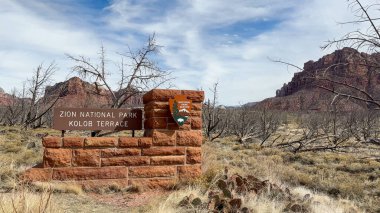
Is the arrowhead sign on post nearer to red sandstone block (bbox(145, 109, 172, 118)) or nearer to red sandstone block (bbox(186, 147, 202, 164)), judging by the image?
red sandstone block (bbox(145, 109, 172, 118))

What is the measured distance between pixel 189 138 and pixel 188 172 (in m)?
0.69

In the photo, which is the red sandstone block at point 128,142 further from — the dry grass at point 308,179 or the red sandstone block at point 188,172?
the dry grass at point 308,179

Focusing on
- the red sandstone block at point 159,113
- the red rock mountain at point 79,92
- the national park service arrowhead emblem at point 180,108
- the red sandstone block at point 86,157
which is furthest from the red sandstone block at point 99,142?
the red rock mountain at point 79,92

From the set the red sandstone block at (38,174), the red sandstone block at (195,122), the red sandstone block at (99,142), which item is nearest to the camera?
the red sandstone block at (38,174)

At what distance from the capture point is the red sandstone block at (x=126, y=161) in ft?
23.7

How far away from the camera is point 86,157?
711 cm

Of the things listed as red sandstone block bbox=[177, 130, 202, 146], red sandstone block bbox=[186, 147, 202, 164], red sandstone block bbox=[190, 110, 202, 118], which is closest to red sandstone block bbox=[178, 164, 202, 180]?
red sandstone block bbox=[186, 147, 202, 164]

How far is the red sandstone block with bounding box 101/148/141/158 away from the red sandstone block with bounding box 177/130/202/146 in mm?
875

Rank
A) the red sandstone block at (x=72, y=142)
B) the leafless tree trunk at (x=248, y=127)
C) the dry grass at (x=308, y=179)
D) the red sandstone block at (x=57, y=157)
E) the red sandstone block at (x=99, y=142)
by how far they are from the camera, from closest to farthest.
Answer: the dry grass at (x=308, y=179) < the red sandstone block at (x=57, y=157) < the red sandstone block at (x=72, y=142) < the red sandstone block at (x=99, y=142) < the leafless tree trunk at (x=248, y=127)

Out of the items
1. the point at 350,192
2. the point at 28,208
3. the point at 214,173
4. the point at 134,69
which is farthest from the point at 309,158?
the point at 28,208

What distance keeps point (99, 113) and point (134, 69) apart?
759 cm

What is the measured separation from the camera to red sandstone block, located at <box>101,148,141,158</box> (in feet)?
23.8

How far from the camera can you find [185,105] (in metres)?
7.70

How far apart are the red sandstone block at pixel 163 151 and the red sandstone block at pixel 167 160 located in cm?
8
